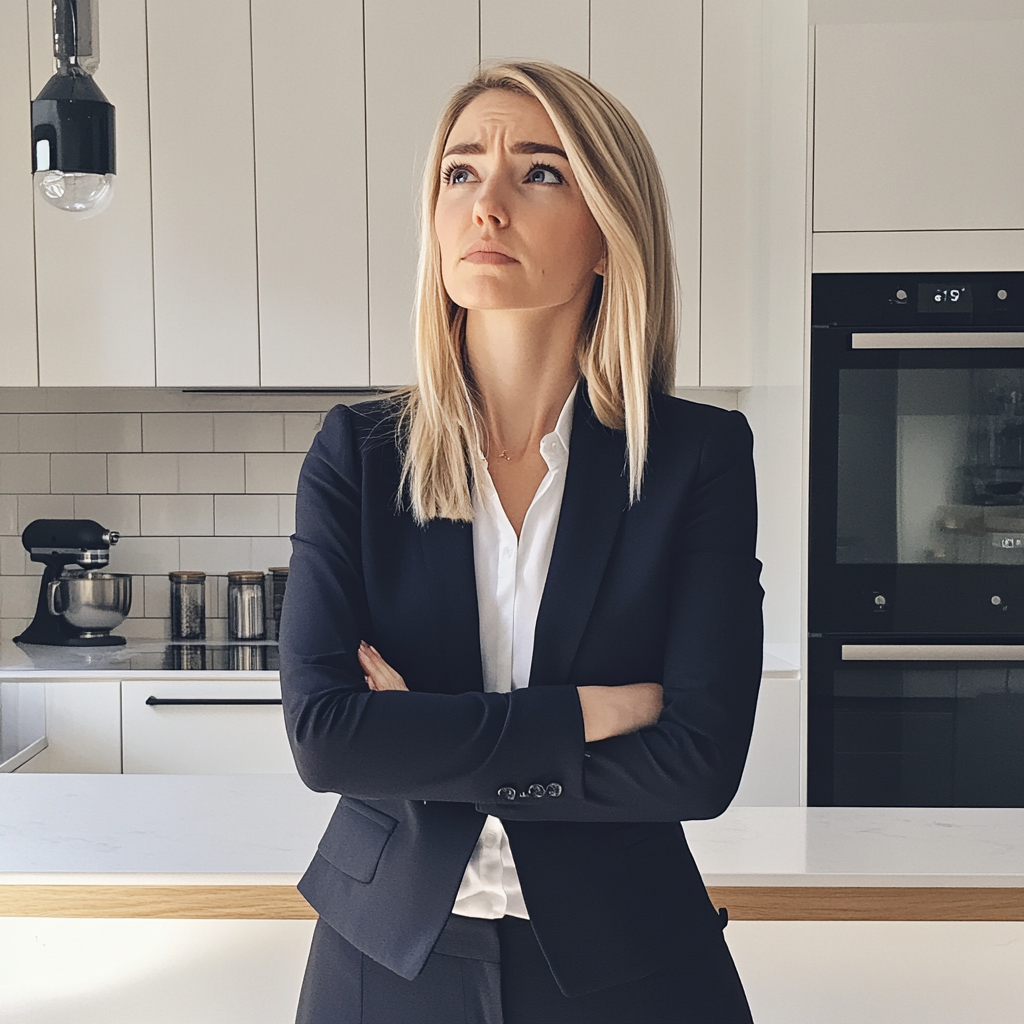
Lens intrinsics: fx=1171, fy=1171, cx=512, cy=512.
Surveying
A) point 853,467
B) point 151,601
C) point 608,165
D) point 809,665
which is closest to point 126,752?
point 151,601

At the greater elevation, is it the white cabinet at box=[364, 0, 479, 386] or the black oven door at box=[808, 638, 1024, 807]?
the white cabinet at box=[364, 0, 479, 386]

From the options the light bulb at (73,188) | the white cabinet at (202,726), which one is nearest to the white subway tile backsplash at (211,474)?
the white cabinet at (202,726)

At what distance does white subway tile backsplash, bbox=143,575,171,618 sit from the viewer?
3.51m

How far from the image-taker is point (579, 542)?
37.8 inches

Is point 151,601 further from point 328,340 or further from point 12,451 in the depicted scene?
point 328,340

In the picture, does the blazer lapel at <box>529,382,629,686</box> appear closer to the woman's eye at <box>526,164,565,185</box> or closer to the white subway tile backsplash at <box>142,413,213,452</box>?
the woman's eye at <box>526,164,565,185</box>

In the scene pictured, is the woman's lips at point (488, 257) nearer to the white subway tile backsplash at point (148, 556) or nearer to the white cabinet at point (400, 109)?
the white cabinet at point (400, 109)

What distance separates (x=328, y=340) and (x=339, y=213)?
33 cm

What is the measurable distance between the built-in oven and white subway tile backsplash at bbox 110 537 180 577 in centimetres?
189

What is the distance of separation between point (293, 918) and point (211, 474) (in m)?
2.37

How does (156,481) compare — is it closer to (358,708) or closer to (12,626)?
(12,626)

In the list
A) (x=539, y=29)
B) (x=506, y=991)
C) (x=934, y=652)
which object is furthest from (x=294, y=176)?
(x=506, y=991)

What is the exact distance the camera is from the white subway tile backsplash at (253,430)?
3.50m

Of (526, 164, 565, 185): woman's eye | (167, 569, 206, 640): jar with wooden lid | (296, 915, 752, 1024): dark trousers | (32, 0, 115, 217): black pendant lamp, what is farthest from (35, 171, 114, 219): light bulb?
(167, 569, 206, 640): jar with wooden lid
